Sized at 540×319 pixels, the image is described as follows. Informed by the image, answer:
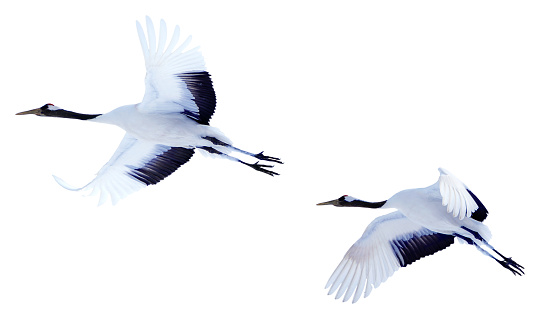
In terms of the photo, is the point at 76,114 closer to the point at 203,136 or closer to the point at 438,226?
the point at 203,136

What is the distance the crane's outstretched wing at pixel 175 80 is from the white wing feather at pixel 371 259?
267 cm

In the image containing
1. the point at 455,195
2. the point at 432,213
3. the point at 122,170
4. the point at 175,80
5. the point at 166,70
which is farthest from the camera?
the point at 122,170

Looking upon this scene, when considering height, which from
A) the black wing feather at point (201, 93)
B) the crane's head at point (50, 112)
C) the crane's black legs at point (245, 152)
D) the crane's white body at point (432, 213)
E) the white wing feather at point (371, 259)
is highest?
the black wing feather at point (201, 93)

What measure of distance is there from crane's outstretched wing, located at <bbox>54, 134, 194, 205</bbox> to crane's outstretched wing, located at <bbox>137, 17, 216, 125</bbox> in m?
0.99

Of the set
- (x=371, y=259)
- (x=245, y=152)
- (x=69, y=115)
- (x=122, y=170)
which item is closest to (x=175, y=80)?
(x=245, y=152)

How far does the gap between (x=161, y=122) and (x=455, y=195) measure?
12.2 ft

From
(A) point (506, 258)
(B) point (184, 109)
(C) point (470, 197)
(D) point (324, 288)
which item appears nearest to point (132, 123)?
(B) point (184, 109)

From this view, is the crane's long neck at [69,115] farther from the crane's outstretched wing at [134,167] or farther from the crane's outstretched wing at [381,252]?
the crane's outstretched wing at [381,252]

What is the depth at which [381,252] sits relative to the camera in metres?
12.4

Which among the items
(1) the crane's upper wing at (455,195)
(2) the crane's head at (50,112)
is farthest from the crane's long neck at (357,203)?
(2) the crane's head at (50,112)

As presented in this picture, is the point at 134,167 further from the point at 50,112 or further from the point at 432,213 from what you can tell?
the point at 432,213

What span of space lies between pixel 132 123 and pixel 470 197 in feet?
13.8

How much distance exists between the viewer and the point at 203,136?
1180cm

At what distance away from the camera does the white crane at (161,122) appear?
11.2m
